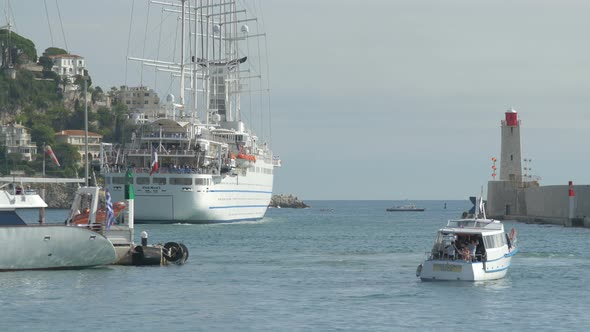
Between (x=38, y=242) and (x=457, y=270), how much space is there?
17.8 metres

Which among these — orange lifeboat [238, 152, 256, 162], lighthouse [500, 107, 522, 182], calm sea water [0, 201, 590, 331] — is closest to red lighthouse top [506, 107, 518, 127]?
lighthouse [500, 107, 522, 182]

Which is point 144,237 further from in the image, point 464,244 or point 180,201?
point 180,201

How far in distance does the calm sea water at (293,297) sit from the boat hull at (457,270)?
376mm

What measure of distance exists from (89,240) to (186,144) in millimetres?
62758

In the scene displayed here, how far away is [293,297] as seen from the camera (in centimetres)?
4453

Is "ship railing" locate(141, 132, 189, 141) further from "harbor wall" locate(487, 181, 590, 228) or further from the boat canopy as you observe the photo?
the boat canopy

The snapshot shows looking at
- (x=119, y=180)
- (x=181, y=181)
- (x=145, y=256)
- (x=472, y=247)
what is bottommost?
(x=145, y=256)

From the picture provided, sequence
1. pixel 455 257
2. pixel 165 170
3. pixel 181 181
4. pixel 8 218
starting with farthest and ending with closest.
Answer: pixel 165 170
pixel 181 181
pixel 8 218
pixel 455 257

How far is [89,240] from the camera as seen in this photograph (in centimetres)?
4994

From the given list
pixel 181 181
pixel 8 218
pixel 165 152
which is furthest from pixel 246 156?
pixel 8 218

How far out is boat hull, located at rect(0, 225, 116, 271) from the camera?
4800 centimetres

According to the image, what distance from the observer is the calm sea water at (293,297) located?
37.5 meters

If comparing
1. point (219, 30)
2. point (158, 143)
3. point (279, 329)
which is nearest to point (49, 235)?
point (279, 329)

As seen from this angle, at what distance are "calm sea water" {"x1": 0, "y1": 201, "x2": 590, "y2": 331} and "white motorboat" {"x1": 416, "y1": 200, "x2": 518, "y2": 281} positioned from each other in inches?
21.7
